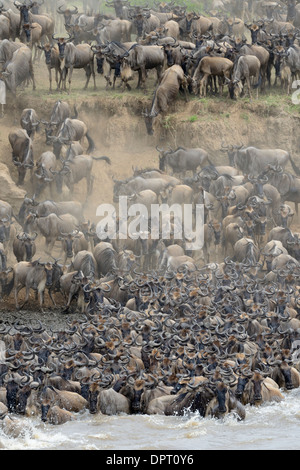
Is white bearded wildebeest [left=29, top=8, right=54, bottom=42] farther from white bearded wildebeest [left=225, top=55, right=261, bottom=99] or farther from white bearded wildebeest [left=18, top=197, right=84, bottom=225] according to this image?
white bearded wildebeest [left=18, top=197, right=84, bottom=225]

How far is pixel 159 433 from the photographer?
17.4 m

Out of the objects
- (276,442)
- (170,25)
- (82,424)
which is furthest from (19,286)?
(170,25)

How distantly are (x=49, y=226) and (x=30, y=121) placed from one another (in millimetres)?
4635

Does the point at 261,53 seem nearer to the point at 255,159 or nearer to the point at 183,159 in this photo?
the point at 255,159

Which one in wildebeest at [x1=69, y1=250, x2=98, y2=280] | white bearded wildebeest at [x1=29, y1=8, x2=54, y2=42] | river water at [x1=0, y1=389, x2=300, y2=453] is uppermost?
white bearded wildebeest at [x1=29, y1=8, x2=54, y2=42]

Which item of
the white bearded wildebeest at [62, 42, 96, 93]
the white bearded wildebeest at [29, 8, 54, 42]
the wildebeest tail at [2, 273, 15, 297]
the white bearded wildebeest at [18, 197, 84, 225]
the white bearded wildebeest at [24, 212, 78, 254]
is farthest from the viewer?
the white bearded wildebeest at [29, 8, 54, 42]

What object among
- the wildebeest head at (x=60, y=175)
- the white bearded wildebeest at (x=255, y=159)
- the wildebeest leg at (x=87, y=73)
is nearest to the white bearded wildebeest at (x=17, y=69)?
the wildebeest leg at (x=87, y=73)

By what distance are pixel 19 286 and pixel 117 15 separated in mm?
17521

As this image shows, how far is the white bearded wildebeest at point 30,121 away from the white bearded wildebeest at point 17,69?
4.40 ft

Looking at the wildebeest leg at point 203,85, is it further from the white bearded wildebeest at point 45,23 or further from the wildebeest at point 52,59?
the white bearded wildebeest at point 45,23

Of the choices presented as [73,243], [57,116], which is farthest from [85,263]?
[57,116]

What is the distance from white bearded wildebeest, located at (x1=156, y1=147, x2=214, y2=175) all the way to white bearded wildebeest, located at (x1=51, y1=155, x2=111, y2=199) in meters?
2.21

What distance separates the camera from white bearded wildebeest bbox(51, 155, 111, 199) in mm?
28094

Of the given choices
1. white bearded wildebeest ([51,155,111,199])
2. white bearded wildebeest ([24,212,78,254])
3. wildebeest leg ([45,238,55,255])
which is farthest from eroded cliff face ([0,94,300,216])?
wildebeest leg ([45,238,55,255])
